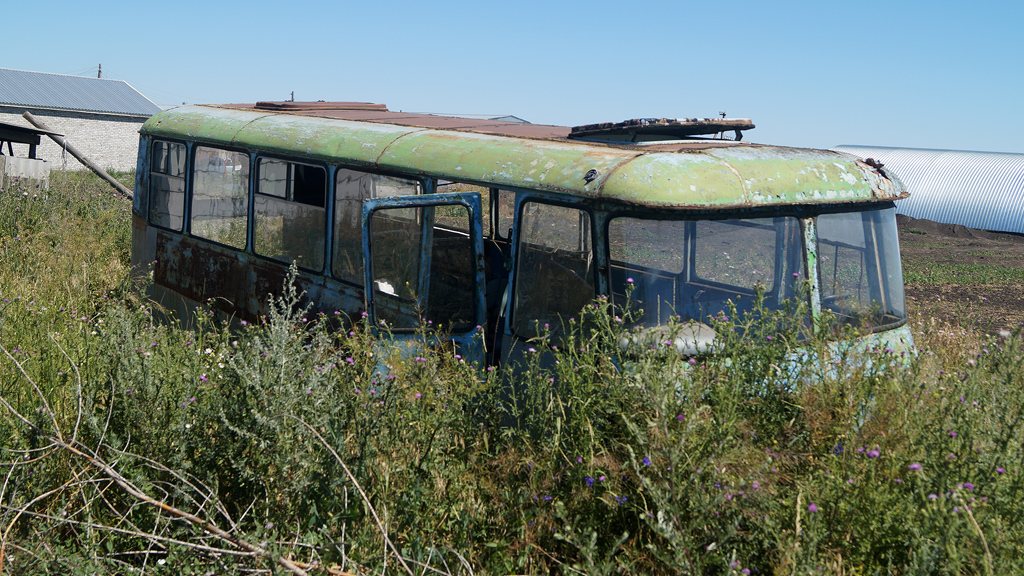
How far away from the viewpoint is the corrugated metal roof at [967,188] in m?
25.3

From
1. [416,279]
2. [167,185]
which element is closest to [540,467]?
[416,279]

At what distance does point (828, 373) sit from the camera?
3520 mm

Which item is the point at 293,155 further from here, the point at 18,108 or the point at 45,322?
the point at 18,108

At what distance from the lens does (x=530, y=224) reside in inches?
171

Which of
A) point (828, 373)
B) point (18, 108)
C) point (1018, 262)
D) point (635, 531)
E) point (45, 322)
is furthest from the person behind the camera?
point (18, 108)

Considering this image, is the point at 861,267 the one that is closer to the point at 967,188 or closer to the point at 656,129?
the point at 656,129

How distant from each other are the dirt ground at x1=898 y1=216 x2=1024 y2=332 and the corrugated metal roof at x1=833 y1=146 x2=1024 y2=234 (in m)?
0.46

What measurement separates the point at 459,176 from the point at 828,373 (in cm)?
239

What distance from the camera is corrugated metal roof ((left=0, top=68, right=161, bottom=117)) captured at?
3634 cm


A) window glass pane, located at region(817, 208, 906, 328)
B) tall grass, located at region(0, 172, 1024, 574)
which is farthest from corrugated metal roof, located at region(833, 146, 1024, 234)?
tall grass, located at region(0, 172, 1024, 574)

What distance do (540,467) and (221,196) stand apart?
442 centimetres

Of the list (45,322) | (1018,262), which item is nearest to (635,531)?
(45,322)

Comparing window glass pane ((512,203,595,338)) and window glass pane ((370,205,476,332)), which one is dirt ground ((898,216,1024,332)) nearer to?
window glass pane ((512,203,595,338))

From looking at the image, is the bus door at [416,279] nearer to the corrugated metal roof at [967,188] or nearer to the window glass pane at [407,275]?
the window glass pane at [407,275]
